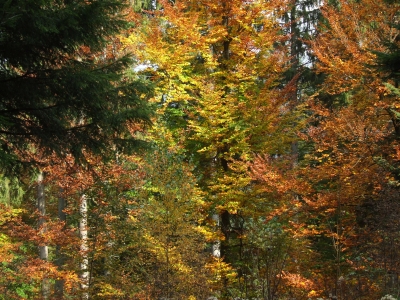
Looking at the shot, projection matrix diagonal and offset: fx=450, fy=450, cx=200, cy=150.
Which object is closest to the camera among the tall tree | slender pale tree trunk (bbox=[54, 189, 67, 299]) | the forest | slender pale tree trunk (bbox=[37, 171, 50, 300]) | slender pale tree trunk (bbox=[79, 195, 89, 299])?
the tall tree

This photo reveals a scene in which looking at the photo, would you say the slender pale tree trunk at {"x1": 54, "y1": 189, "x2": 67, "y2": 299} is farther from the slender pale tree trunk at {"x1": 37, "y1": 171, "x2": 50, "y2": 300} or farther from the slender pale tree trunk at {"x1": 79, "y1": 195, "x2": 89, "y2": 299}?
the slender pale tree trunk at {"x1": 79, "y1": 195, "x2": 89, "y2": 299}

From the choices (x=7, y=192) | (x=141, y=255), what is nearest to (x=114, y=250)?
(x=141, y=255)

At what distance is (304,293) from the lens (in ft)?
35.0

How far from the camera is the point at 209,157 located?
13984 mm

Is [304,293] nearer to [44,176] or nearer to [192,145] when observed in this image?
[192,145]

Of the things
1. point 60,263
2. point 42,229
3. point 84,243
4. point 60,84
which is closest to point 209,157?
point 84,243

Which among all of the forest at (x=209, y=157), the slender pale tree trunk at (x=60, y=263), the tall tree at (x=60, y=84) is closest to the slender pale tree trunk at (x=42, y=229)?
the forest at (x=209, y=157)

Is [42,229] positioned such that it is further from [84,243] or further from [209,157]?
[209,157]

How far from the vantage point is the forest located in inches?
329

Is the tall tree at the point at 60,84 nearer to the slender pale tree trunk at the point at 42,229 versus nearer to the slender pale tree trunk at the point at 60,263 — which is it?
the slender pale tree trunk at the point at 42,229

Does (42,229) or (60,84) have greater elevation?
(60,84)

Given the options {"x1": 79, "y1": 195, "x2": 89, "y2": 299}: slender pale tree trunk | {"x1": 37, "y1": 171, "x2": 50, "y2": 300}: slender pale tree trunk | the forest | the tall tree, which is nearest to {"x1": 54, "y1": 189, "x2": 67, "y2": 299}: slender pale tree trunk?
the forest

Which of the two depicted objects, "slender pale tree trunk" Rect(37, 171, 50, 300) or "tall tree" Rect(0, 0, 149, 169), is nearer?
"tall tree" Rect(0, 0, 149, 169)

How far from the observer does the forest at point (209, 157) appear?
8.37m
